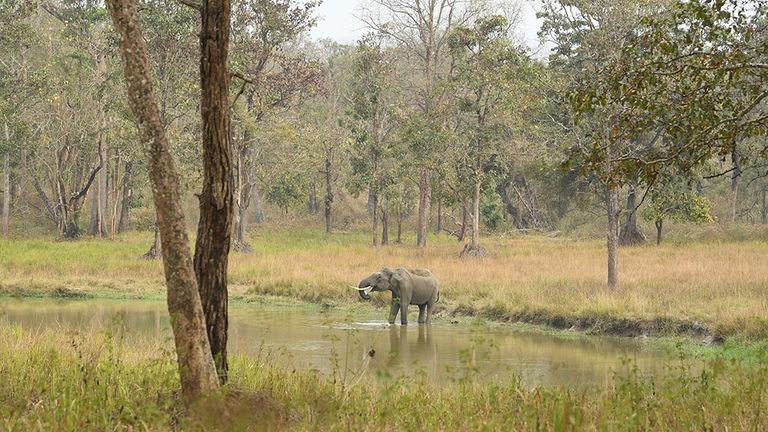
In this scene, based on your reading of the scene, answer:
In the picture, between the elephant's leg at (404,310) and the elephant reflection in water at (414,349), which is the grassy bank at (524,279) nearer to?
the elephant's leg at (404,310)

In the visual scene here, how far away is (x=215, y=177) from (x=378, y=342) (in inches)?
426

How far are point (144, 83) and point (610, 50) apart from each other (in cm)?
2023

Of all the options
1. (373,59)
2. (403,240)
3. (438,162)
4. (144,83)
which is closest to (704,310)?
(144,83)

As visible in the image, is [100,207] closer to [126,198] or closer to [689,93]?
[126,198]

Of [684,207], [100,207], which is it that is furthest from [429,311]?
[100,207]

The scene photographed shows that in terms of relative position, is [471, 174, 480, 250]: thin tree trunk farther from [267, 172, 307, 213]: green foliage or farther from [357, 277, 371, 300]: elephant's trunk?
[267, 172, 307, 213]: green foliage

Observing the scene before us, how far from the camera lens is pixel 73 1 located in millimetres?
49219

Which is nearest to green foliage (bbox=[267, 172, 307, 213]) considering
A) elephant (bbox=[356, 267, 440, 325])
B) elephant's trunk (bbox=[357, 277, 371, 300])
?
elephant's trunk (bbox=[357, 277, 371, 300])

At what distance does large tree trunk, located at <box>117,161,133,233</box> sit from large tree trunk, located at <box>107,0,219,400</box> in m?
45.1

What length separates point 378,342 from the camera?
762 inches

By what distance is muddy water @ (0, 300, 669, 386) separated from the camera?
15.5 metres

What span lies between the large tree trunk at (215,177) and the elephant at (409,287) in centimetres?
1437

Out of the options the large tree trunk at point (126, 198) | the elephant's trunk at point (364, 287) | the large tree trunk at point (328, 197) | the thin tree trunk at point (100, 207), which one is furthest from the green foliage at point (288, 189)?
the elephant's trunk at point (364, 287)

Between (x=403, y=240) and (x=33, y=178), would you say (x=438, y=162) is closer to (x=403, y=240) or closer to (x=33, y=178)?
(x=403, y=240)
